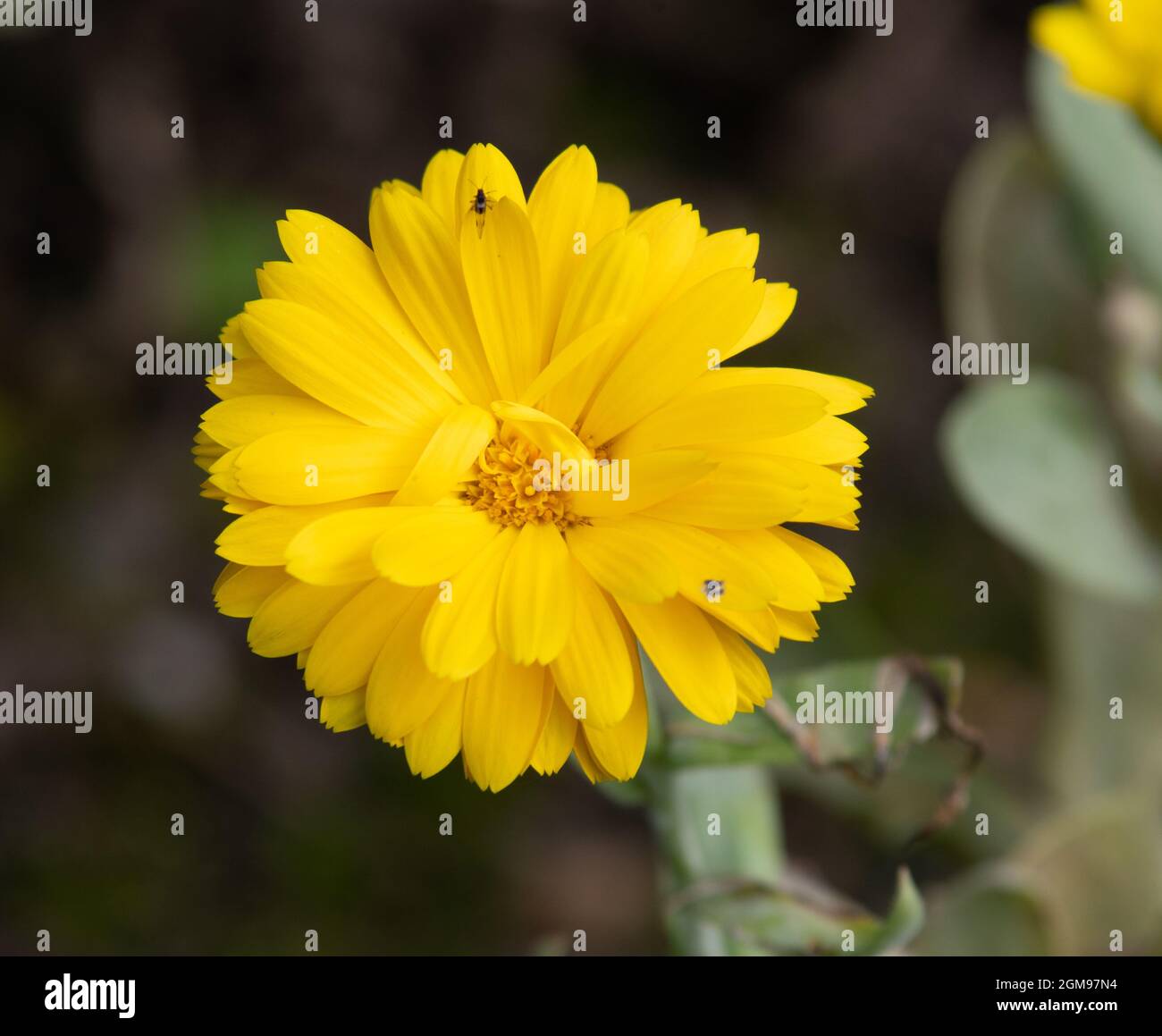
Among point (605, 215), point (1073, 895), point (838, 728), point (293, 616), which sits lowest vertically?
point (1073, 895)

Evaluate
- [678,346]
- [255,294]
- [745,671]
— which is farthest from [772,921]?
[255,294]

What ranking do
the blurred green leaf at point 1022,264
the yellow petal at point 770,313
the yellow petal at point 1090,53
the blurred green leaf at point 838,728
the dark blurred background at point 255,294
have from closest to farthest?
the yellow petal at point 770,313
the blurred green leaf at point 838,728
the yellow petal at point 1090,53
the blurred green leaf at point 1022,264
the dark blurred background at point 255,294

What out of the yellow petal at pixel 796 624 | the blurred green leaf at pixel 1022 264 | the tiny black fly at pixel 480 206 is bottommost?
the yellow petal at pixel 796 624

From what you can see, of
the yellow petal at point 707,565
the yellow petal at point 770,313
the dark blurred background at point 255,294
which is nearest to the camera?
the yellow petal at point 707,565

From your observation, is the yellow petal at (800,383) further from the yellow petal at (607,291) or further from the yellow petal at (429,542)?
the yellow petal at (429,542)

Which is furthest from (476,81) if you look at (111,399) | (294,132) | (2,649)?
(2,649)

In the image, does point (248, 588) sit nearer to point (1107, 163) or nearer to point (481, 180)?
point (481, 180)

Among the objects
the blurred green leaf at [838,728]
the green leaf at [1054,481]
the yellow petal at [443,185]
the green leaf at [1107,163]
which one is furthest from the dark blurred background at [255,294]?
the yellow petal at [443,185]
